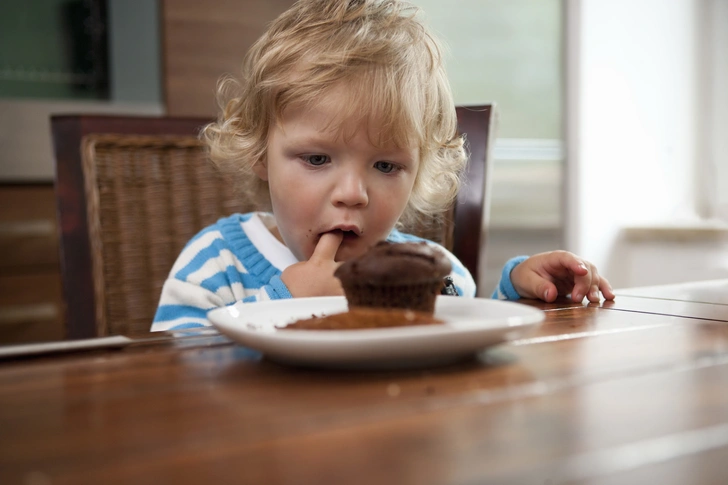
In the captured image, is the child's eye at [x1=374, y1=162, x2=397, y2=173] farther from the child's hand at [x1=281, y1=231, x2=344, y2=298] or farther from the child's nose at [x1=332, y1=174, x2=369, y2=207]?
the child's hand at [x1=281, y1=231, x2=344, y2=298]

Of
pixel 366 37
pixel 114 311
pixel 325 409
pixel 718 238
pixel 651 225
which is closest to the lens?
pixel 325 409

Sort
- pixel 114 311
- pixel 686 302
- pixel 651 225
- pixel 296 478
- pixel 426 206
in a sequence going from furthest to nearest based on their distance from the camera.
Result: pixel 651 225 < pixel 426 206 < pixel 114 311 < pixel 686 302 < pixel 296 478

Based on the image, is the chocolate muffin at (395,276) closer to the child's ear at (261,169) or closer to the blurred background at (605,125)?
the child's ear at (261,169)

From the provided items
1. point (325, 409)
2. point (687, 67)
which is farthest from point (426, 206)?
point (687, 67)

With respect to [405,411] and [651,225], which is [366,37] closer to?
[405,411]

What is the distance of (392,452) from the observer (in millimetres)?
346

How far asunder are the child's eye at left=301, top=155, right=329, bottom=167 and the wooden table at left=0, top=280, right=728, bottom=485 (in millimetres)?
537

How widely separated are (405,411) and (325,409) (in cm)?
5

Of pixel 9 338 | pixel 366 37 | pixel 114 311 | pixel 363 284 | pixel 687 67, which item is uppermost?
pixel 687 67

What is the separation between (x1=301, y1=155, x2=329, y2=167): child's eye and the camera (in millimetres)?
1102

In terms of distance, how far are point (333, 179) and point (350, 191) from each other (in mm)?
40

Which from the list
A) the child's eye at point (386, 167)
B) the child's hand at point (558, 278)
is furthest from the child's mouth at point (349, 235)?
the child's hand at point (558, 278)

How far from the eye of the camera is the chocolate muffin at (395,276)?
0.60 meters

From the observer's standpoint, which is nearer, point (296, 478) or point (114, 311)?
point (296, 478)
